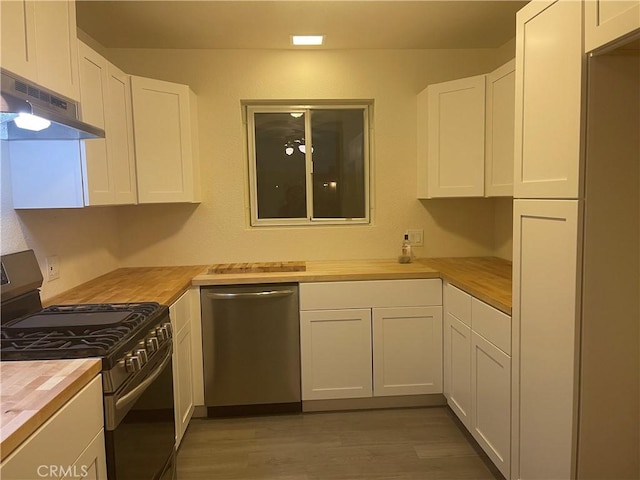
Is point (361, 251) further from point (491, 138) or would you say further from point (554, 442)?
point (554, 442)

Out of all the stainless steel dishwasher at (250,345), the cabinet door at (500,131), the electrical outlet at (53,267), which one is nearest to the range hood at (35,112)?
the electrical outlet at (53,267)

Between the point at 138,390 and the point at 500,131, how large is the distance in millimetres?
2366

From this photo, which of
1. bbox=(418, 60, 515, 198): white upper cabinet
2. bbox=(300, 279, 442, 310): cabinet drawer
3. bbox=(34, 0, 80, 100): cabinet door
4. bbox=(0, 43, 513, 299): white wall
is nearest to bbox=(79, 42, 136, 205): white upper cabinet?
bbox=(34, 0, 80, 100): cabinet door

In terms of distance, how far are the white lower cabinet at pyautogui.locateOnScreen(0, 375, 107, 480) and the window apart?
218cm

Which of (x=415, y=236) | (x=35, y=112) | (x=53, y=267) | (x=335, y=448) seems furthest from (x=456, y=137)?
(x=53, y=267)

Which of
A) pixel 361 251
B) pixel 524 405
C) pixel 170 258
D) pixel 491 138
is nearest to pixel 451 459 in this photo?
pixel 524 405

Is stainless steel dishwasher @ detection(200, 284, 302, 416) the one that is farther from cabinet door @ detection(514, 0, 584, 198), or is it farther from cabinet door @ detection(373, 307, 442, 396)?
cabinet door @ detection(514, 0, 584, 198)

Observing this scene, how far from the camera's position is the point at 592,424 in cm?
150

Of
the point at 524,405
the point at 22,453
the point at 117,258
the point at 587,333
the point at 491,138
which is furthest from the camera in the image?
the point at 117,258

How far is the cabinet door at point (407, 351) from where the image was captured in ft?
9.24

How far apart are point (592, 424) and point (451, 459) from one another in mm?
1028

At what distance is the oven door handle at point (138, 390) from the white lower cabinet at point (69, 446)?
79mm

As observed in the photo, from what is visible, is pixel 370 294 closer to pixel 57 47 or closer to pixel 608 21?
pixel 608 21

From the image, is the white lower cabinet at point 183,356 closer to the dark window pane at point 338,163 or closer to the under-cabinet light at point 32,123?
the under-cabinet light at point 32,123
